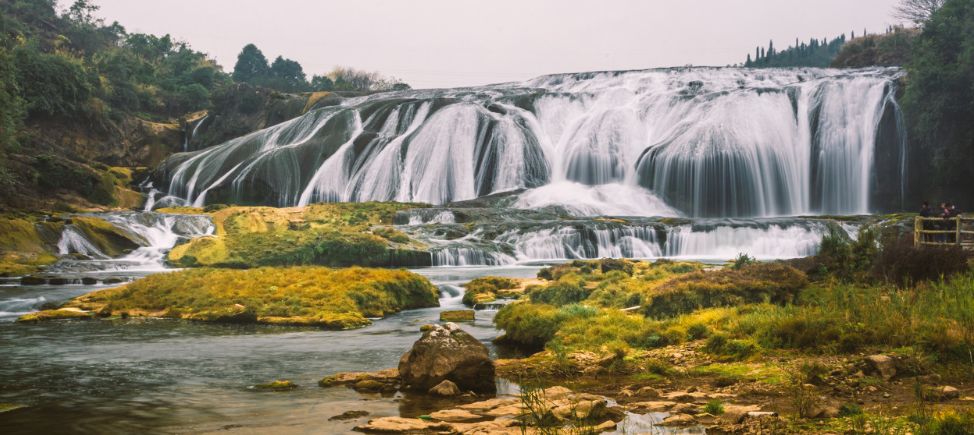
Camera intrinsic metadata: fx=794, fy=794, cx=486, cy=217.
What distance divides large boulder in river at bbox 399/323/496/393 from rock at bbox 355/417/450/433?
1745 millimetres

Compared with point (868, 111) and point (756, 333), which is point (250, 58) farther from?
point (756, 333)

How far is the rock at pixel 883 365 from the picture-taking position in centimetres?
856

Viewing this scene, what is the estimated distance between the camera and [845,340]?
990cm

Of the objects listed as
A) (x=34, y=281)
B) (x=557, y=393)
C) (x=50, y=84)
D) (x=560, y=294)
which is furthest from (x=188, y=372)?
(x=50, y=84)

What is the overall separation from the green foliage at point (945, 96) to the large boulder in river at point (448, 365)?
129ft

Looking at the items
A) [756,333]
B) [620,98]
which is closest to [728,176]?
[620,98]

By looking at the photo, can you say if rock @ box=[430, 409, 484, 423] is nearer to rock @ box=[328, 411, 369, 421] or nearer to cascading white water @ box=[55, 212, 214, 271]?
rock @ box=[328, 411, 369, 421]

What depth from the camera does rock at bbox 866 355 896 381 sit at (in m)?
8.56

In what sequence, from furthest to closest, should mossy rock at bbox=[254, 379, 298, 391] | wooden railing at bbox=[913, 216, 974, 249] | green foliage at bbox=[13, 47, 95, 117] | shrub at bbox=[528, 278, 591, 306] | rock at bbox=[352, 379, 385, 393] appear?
green foliage at bbox=[13, 47, 95, 117], wooden railing at bbox=[913, 216, 974, 249], shrub at bbox=[528, 278, 591, 306], mossy rock at bbox=[254, 379, 298, 391], rock at bbox=[352, 379, 385, 393]

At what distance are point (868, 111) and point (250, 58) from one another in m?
86.7

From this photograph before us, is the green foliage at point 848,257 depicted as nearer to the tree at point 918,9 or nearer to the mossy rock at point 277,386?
the mossy rock at point 277,386

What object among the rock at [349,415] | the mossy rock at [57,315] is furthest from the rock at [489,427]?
the mossy rock at [57,315]

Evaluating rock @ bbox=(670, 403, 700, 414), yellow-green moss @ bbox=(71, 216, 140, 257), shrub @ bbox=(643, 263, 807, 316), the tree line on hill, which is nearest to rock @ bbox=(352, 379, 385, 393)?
rock @ bbox=(670, 403, 700, 414)

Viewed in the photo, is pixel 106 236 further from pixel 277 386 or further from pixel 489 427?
pixel 489 427
